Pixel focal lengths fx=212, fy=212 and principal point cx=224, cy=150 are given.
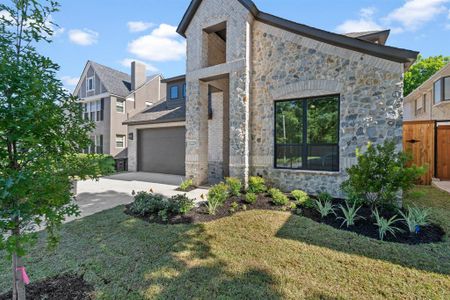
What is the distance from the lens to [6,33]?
7.23 feet

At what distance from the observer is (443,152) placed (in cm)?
966

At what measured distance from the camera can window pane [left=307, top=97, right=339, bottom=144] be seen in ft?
22.8

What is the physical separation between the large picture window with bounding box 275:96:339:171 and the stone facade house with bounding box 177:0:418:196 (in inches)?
1.2

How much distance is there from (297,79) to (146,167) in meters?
10.7

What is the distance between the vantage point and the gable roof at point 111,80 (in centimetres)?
1883

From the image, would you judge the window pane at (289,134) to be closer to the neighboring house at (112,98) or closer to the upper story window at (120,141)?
the neighboring house at (112,98)

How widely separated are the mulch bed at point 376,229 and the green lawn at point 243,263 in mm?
292

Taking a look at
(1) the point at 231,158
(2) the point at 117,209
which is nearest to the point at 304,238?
(1) the point at 231,158

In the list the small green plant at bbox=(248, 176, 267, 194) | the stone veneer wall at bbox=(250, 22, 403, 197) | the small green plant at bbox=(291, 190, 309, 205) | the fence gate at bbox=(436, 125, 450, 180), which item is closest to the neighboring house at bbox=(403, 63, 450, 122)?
the fence gate at bbox=(436, 125, 450, 180)

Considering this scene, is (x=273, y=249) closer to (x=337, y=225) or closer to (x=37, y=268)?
(x=337, y=225)

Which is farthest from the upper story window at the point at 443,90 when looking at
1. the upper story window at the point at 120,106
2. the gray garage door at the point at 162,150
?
the upper story window at the point at 120,106

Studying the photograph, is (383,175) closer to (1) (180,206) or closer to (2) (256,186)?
Answer: (2) (256,186)

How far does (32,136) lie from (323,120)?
7.30 m

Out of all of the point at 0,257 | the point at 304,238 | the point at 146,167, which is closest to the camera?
the point at 0,257
